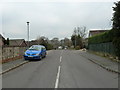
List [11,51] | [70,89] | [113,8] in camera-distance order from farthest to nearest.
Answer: [11,51] < [113,8] < [70,89]

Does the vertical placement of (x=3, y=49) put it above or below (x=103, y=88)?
above

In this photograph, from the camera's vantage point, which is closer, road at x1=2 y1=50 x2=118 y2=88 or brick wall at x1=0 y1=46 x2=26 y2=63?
road at x1=2 y1=50 x2=118 y2=88

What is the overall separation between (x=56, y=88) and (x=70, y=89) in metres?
0.55

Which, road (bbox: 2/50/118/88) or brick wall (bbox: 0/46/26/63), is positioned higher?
brick wall (bbox: 0/46/26/63)

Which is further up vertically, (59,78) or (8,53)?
(8,53)

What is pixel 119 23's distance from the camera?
46.4 ft

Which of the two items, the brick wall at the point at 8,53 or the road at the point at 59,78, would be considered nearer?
the road at the point at 59,78

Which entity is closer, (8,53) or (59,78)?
(59,78)

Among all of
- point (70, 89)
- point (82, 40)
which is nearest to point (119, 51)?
point (70, 89)

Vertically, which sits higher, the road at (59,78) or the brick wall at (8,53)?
the brick wall at (8,53)

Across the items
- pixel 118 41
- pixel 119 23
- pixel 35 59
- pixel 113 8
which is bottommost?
pixel 35 59

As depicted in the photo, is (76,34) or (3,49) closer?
(3,49)

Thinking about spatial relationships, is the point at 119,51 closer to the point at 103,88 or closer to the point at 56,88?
the point at 103,88

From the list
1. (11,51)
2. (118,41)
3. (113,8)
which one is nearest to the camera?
(118,41)
